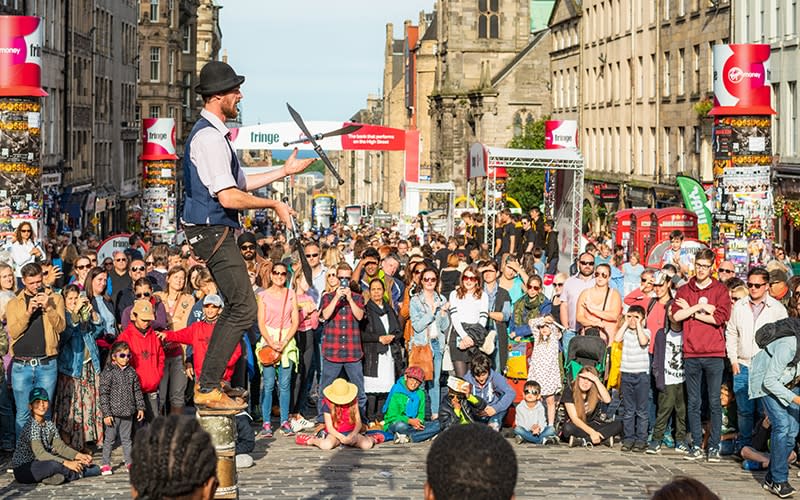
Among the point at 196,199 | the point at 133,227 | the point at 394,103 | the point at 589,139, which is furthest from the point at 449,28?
the point at 196,199

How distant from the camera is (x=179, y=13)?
3477 inches

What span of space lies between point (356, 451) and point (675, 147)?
38113 mm

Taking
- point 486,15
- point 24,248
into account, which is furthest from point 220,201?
point 486,15

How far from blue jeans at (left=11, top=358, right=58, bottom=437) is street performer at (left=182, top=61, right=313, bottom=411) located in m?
5.55

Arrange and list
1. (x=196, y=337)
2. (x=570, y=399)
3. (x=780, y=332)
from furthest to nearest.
→ (x=570, y=399), (x=196, y=337), (x=780, y=332)

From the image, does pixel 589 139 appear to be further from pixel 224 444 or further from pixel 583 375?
pixel 224 444

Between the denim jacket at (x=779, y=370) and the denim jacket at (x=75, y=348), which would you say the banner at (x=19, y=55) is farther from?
the denim jacket at (x=779, y=370)

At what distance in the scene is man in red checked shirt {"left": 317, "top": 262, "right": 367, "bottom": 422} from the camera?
1627cm

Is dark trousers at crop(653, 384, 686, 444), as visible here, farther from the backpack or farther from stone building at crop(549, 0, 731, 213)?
stone building at crop(549, 0, 731, 213)

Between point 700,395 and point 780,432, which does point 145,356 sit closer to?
point 700,395

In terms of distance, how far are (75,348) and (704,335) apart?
19.8 feet

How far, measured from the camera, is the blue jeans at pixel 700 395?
14.9 meters

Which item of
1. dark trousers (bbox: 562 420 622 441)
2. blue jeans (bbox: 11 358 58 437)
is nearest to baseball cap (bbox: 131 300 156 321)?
blue jeans (bbox: 11 358 58 437)

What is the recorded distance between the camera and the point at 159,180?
3484cm
